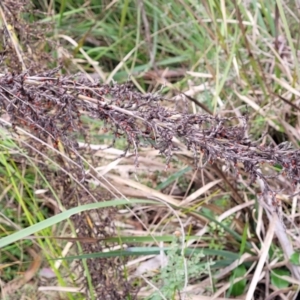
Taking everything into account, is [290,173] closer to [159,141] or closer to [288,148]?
[288,148]

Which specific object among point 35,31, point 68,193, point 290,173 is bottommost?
point 68,193

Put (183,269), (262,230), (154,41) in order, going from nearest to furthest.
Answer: (183,269), (262,230), (154,41)

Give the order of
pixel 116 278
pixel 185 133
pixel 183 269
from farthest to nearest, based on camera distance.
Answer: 1. pixel 116 278
2. pixel 183 269
3. pixel 185 133

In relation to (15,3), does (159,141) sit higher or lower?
lower

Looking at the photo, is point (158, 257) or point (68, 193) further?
point (158, 257)

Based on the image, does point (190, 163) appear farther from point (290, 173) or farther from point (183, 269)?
point (290, 173)

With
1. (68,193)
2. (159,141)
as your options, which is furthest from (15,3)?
(159,141)

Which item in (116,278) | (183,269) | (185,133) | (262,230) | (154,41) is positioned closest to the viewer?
(185,133)

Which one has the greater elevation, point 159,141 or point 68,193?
point 159,141

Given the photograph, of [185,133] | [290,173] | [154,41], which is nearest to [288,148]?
[290,173]
